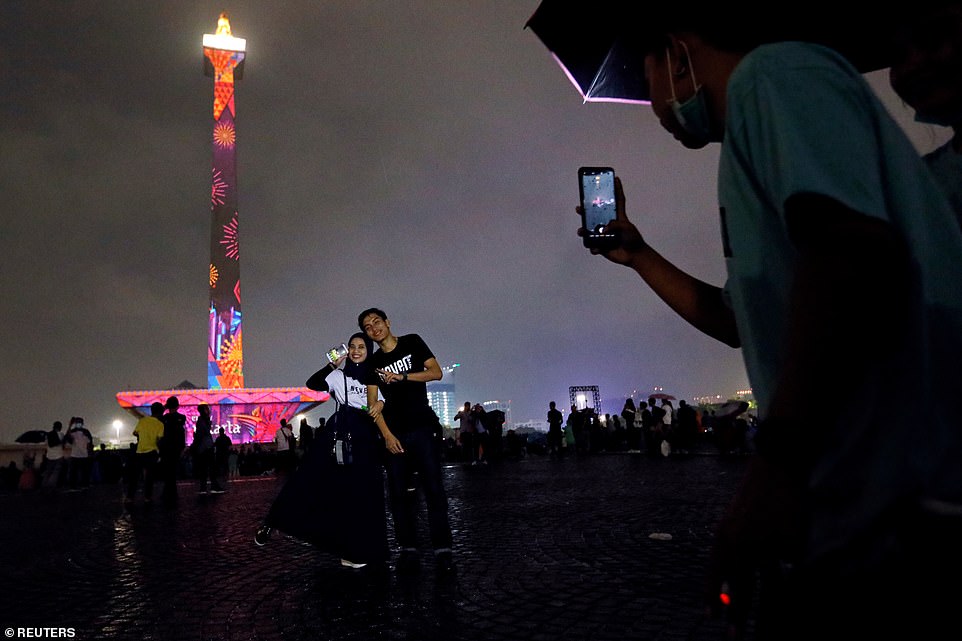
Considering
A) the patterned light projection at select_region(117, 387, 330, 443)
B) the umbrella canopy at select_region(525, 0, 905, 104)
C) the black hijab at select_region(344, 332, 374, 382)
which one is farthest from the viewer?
the patterned light projection at select_region(117, 387, 330, 443)

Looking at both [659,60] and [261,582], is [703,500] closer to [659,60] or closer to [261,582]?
[261,582]

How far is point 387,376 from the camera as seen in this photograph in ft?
16.1

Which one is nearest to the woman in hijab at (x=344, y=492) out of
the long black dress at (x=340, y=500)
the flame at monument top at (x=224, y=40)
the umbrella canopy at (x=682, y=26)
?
the long black dress at (x=340, y=500)

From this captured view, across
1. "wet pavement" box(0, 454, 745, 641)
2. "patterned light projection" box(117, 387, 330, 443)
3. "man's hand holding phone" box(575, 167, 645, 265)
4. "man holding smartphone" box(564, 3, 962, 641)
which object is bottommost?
"wet pavement" box(0, 454, 745, 641)

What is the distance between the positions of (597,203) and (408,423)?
130 inches

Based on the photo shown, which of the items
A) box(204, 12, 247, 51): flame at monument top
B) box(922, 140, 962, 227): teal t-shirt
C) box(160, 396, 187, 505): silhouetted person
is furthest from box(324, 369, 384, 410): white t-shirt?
box(204, 12, 247, 51): flame at monument top

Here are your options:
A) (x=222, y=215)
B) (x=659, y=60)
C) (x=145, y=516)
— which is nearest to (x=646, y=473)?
(x=145, y=516)

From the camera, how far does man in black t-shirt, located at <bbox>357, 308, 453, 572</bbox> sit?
15.6 feet

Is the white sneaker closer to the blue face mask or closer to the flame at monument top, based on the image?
the blue face mask

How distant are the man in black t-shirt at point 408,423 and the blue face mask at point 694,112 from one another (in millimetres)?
3923

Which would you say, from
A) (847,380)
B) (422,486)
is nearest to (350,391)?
(422,486)

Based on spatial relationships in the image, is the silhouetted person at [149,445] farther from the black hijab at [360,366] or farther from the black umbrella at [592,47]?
the black umbrella at [592,47]

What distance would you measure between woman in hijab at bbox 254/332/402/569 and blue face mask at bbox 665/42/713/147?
3933 mm

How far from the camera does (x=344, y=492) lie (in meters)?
4.86
